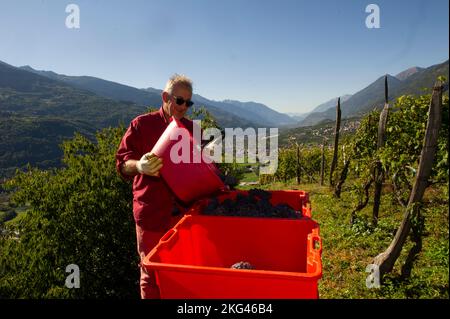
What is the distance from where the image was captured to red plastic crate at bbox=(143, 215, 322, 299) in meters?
1.64

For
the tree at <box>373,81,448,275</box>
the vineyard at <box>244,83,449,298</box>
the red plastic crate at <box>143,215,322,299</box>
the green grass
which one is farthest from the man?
the tree at <box>373,81,448,275</box>

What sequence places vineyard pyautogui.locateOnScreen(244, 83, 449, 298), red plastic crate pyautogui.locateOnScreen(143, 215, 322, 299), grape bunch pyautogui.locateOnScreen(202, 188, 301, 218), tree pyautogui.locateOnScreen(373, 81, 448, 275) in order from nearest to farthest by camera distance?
red plastic crate pyautogui.locateOnScreen(143, 215, 322, 299)
grape bunch pyautogui.locateOnScreen(202, 188, 301, 218)
tree pyautogui.locateOnScreen(373, 81, 448, 275)
vineyard pyautogui.locateOnScreen(244, 83, 449, 298)

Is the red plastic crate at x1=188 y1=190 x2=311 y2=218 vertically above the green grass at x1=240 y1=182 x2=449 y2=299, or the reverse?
the red plastic crate at x1=188 y1=190 x2=311 y2=218

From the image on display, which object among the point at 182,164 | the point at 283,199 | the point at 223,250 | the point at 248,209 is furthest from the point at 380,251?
the point at 182,164

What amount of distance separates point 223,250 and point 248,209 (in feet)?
1.24

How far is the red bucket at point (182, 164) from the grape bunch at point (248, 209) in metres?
0.17

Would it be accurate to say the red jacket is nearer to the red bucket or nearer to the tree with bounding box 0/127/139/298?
the red bucket

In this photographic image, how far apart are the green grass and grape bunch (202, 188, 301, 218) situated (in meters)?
1.51

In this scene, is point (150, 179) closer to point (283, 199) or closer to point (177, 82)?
point (177, 82)

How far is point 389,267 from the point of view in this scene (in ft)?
15.4

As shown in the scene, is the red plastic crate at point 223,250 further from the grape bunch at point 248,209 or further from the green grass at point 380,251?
the green grass at point 380,251

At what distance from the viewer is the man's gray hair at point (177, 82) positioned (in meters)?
Answer: 2.75

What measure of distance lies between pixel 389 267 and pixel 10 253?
9154mm

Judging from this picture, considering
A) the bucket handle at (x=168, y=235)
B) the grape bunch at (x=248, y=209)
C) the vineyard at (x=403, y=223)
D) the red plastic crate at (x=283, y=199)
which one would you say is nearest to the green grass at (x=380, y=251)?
the vineyard at (x=403, y=223)
